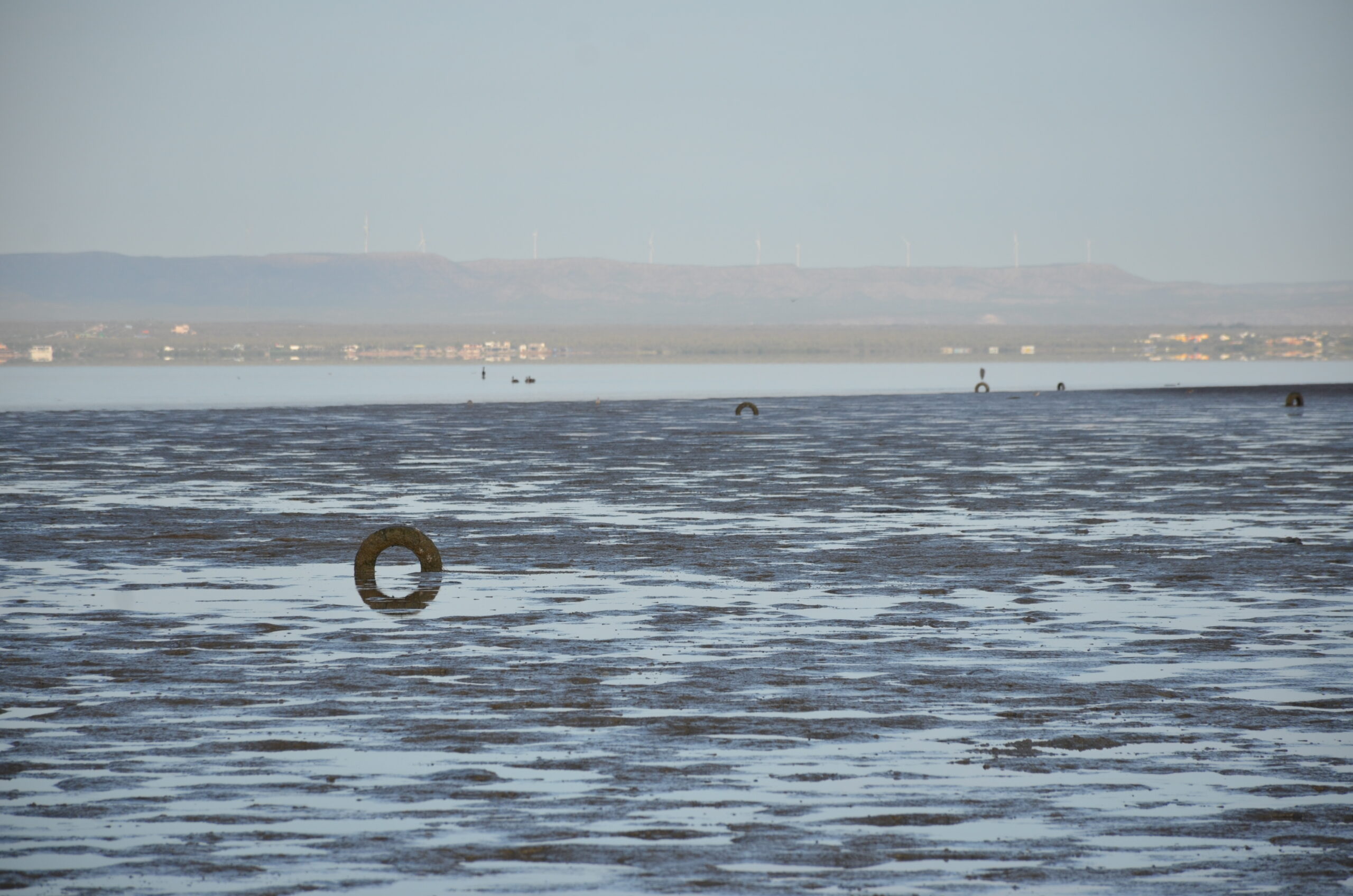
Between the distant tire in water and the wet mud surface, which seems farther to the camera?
the distant tire in water

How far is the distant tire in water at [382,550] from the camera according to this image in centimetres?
1962

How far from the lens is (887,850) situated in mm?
9219

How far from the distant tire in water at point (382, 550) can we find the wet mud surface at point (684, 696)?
1.13ft

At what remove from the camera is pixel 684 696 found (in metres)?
13.6

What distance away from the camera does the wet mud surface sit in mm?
9180

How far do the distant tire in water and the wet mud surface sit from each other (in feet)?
1.13

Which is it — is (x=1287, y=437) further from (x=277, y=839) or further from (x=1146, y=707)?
(x=277, y=839)

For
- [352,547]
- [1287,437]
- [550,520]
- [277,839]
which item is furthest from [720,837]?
[1287,437]

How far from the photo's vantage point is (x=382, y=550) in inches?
832

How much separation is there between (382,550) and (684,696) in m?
8.38

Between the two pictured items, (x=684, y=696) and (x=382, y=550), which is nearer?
(x=684, y=696)

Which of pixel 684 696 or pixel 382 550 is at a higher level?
pixel 382 550

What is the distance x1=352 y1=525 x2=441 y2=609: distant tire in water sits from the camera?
19.6 metres

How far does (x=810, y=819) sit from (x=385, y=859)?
2382mm
